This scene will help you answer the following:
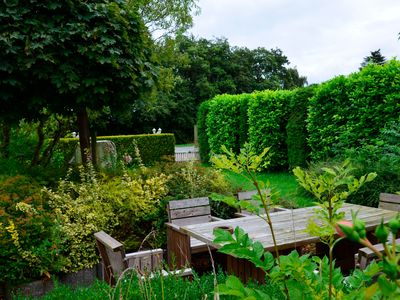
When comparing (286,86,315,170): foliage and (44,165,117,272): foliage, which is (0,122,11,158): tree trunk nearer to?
(44,165,117,272): foliage

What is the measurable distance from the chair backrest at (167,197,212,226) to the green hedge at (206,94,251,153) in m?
9.37

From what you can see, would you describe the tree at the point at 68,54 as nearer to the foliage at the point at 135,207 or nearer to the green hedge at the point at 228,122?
the foliage at the point at 135,207

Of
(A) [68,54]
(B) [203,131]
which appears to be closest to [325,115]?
(A) [68,54]

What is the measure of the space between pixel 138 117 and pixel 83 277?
26990mm

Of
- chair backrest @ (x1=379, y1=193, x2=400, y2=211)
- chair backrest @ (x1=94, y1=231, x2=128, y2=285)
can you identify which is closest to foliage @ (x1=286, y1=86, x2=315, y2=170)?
chair backrest @ (x1=379, y1=193, x2=400, y2=211)

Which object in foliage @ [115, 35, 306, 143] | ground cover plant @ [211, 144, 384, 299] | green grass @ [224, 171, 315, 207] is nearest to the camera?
ground cover plant @ [211, 144, 384, 299]

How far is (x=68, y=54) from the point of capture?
5.41 meters

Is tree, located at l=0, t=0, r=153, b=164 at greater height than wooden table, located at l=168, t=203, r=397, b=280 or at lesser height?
greater

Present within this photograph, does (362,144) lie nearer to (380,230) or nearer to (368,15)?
(368,15)

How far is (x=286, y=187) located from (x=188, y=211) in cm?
531

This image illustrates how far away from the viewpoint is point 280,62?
4128 centimetres

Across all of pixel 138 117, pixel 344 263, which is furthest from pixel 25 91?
pixel 138 117

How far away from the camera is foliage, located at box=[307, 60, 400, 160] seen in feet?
28.5

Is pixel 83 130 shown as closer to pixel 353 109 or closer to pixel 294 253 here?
pixel 353 109
